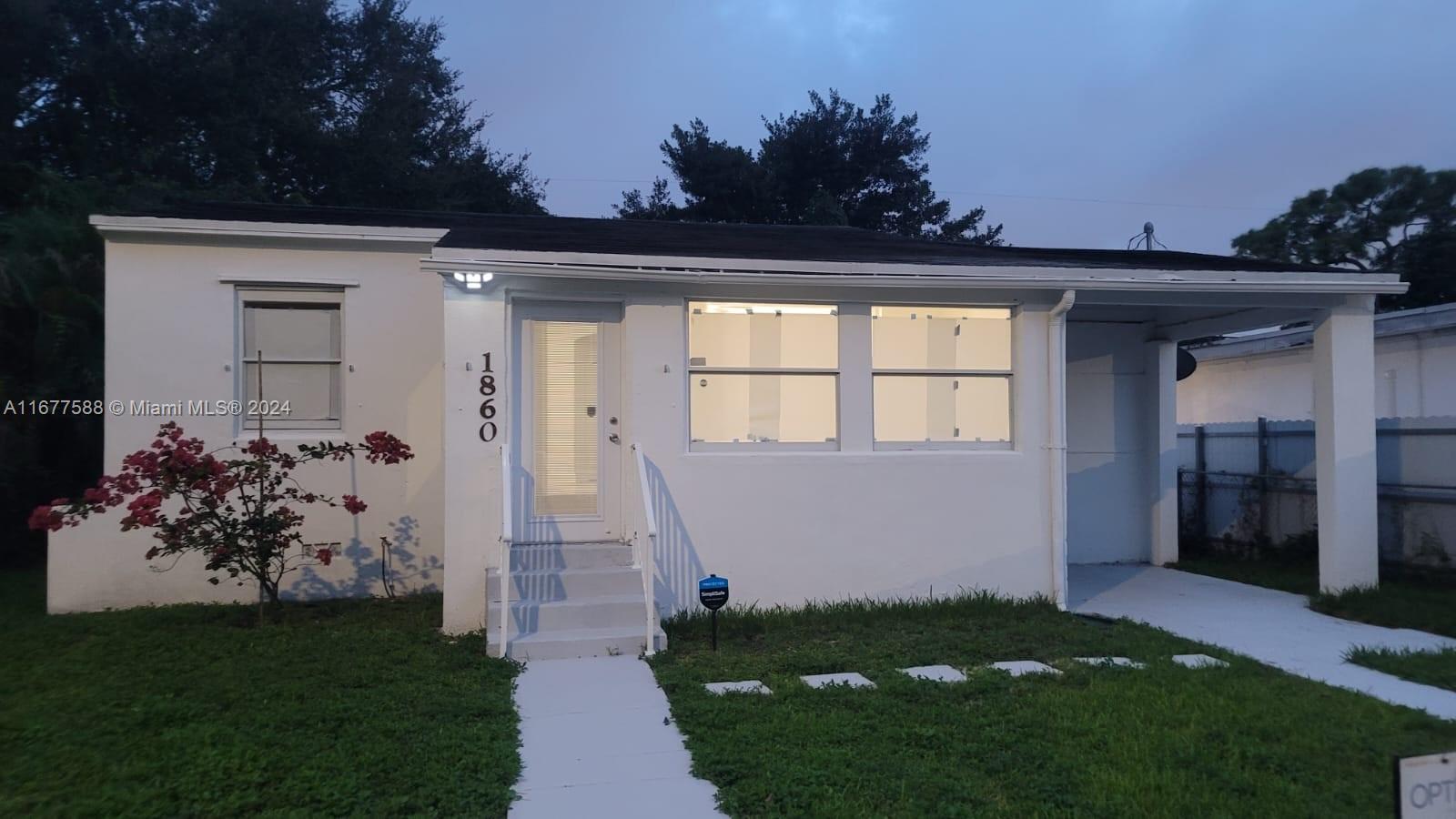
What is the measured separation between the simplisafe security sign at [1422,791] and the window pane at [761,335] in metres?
5.79

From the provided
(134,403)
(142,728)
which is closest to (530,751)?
(142,728)

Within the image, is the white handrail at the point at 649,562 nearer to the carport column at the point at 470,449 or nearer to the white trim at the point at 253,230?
the carport column at the point at 470,449

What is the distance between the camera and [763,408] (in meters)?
8.02

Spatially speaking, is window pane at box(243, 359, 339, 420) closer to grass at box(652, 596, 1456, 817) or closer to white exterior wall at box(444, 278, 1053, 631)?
white exterior wall at box(444, 278, 1053, 631)

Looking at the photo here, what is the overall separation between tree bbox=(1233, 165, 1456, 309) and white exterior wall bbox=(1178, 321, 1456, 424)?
7.99 meters

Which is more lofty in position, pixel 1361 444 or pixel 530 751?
pixel 1361 444

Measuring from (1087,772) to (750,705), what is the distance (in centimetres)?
178

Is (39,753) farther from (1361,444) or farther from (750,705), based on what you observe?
(1361,444)

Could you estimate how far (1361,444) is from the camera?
841 cm

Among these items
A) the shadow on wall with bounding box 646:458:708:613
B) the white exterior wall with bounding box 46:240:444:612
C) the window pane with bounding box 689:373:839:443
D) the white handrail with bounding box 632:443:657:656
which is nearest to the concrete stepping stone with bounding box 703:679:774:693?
the white handrail with bounding box 632:443:657:656

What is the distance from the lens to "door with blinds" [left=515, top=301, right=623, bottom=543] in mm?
7645

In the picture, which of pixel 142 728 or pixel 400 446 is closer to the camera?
pixel 142 728

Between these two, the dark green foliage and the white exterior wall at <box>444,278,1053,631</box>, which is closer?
the white exterior wall at <box>444,278,1053,631</box>

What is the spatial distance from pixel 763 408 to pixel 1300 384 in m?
10.2
